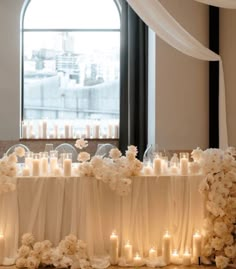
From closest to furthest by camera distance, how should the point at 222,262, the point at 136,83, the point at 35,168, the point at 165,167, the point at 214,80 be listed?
the point at 222,262 → the point at 35,168 → the point at 165,167 → the point at 214,80 → the point at 136,83

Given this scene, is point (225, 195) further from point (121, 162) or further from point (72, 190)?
point (72, 190)

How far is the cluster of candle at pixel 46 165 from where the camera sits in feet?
10.7

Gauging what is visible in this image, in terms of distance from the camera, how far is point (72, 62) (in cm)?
605

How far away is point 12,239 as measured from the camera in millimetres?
3180

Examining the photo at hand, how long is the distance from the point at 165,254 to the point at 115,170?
0.76 metres

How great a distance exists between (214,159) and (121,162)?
0.72m

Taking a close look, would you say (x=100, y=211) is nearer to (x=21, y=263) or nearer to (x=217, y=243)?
(x=21, y=263)

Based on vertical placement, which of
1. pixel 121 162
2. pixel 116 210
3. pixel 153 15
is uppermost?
pixel 153 15

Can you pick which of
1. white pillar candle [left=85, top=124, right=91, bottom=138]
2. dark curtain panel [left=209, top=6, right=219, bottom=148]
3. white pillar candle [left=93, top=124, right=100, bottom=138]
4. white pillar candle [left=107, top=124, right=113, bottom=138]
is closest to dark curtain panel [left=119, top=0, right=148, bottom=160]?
white pillar candle [left=107, top=124, right=113, bottom=138]

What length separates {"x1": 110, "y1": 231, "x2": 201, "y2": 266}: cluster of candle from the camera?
320cm

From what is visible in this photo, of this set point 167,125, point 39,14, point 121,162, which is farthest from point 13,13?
point 121,162

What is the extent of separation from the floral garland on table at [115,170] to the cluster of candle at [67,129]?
8.09 feet

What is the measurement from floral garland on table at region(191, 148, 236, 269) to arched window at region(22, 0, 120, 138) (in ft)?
9.40

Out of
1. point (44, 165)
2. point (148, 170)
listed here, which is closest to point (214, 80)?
point (148, 170)
